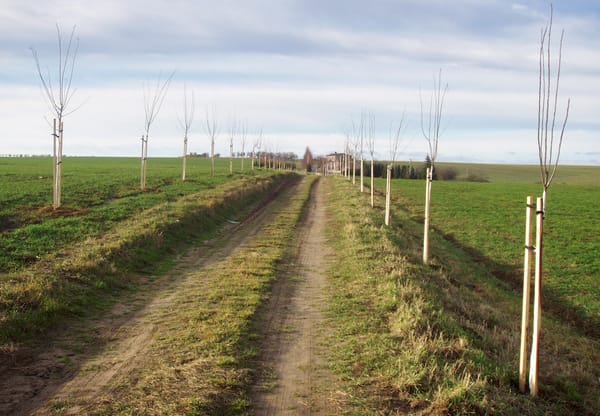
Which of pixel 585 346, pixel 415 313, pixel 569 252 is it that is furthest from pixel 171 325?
pixel 569 252

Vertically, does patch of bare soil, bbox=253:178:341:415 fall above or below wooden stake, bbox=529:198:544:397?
below

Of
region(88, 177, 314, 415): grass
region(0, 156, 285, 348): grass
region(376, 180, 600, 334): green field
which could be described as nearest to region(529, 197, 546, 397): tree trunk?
region(88, 177, 314, 415): grass

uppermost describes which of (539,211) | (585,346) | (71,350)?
(539,211)

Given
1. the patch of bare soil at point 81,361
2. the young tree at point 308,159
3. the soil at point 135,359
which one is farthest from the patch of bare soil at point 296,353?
the young tree at point 308,159

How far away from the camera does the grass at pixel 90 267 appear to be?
747 centimetres

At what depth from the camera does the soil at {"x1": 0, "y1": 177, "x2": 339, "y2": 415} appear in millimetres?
5156

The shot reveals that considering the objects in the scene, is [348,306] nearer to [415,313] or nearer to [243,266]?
[415,313]

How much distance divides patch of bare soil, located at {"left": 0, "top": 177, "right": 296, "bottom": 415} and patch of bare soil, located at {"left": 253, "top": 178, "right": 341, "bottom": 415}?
168cm

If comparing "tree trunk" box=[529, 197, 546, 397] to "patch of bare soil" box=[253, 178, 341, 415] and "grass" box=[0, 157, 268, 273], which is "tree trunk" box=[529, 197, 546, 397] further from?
"grass" box=[0, 157, 268, 273]

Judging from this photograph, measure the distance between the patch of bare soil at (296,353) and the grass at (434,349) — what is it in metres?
0.27

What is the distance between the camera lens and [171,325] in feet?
24.9

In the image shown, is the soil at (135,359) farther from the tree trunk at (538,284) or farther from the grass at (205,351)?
the tree trunk at (538,284)

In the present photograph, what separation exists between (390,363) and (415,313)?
2.00 meters

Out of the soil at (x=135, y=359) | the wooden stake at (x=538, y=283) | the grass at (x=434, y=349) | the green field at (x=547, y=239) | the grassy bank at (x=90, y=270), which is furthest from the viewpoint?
the green field at (x=547, y=239)
